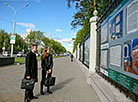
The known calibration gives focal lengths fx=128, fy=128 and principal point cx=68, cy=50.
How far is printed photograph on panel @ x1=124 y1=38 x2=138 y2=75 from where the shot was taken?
238 cm

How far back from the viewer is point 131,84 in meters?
2.53

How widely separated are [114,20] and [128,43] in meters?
1.16

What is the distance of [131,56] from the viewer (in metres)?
2.55

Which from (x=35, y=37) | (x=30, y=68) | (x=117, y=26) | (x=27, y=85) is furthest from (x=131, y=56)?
(x=35, y=37)

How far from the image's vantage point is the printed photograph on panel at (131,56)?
2385mm

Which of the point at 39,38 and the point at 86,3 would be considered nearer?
the point at 86,3

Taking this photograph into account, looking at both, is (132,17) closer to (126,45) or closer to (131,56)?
(126,45)

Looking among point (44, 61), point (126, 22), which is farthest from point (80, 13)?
point (126, 22)

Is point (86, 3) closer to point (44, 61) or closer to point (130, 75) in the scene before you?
point (44, 61)

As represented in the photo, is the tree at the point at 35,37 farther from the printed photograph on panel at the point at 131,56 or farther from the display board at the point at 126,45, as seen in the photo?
the printed photograph on panel at the point at 131,56

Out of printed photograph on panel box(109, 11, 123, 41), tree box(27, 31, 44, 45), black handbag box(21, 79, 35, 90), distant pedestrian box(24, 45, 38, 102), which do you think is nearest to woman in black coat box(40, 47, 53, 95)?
distant pedestrian box(24, 45, 38, 102)

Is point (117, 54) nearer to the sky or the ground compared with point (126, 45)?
nearer to the ground

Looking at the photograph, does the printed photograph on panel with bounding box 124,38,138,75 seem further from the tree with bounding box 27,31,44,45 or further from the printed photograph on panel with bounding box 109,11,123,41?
the tree with bounding box 27,31,44,45

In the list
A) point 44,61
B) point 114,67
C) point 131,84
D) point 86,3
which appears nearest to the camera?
point 131,84
